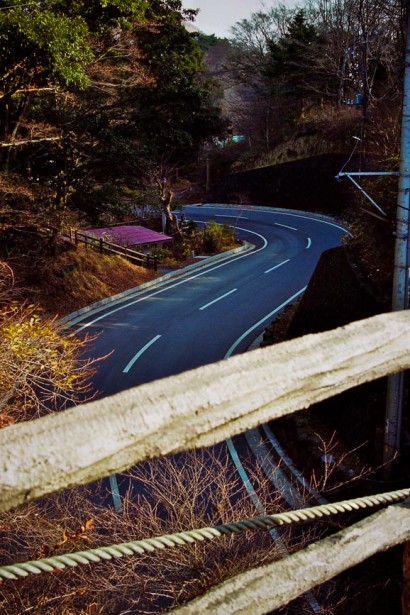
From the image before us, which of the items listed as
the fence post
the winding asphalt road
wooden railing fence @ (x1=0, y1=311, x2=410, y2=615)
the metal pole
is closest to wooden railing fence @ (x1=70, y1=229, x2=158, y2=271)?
the winding asphalt road

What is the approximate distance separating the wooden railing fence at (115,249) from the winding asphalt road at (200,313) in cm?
196

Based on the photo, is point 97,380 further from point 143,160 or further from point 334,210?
point 334,210

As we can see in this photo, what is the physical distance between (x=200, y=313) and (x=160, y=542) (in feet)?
64.4

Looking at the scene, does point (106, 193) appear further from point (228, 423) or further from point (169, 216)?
point (228, 423)

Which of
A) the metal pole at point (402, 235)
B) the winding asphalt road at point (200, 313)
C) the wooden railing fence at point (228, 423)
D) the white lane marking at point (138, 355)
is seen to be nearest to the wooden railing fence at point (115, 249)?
the winding asphalt road at point (200, 313)

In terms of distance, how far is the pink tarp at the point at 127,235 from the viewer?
28656 mm

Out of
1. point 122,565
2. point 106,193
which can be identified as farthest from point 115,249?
point 122,565

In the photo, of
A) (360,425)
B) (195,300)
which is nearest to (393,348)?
(360,425)

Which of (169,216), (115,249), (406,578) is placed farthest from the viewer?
(169,216)

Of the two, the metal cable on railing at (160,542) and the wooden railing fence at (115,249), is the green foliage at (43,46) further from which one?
the metal cable on railing at (160,542)

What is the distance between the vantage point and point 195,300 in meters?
22.6

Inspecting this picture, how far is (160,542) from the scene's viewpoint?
1.19 meters

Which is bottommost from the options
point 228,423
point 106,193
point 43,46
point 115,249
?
point 115,249

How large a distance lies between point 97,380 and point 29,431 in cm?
1431
